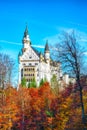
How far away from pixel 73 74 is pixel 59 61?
4.11 feet

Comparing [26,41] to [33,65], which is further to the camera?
[26,41]

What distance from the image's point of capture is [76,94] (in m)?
21.7

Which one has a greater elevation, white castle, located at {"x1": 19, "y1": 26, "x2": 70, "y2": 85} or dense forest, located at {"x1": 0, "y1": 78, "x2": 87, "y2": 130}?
white castle, located at {"x1": 19, "y1": 26, "x2": 70, "y2": 85}

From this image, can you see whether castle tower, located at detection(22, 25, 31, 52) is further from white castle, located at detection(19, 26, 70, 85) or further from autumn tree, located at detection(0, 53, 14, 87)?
autumn tree, located at detection(0, 53, 14, 87)

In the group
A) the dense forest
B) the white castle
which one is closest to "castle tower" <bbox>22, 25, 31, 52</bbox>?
the white castle

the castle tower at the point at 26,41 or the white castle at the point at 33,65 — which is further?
the castle tower at the point at 26,41

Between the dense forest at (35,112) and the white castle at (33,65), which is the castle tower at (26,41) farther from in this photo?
the dense forest at (35,112)

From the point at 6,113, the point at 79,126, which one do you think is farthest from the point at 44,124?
the point at 79,126

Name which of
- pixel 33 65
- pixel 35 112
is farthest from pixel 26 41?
pixel 35 112

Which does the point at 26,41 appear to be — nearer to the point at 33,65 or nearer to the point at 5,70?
the point at 33,65

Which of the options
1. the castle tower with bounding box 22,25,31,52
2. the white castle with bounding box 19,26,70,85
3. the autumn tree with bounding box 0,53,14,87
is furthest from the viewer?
the castle tower with bounding box 22,25,31,52

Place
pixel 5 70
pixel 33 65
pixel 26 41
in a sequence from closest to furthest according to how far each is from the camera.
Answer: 1. pixel 5 70
2. pixel 33 65
3. pixel 26 41

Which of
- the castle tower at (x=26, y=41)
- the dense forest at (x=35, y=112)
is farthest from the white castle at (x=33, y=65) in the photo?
the dense forest at (x=35, y=112)

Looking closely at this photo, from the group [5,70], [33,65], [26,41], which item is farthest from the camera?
[26,41]
